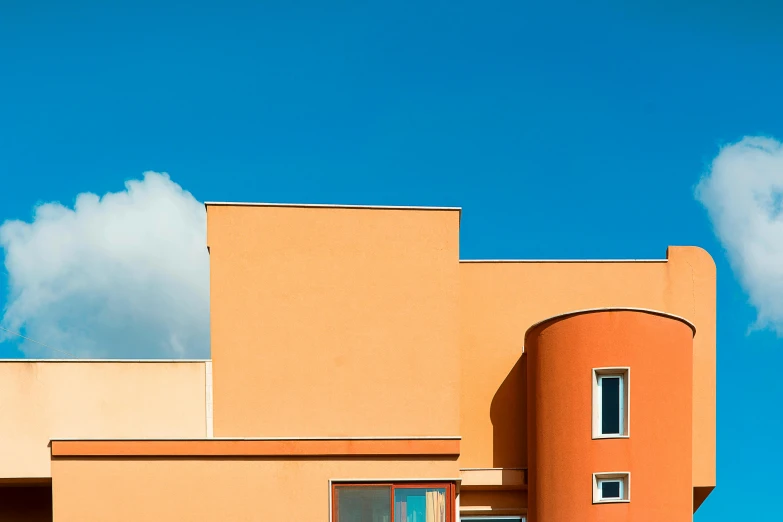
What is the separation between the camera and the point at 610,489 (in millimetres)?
20219

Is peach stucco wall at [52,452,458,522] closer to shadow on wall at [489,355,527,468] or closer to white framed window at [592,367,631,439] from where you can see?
shadow on wall at [489,355,527,468]

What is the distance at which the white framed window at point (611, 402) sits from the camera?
2031cm

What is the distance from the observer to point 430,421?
21.8 m

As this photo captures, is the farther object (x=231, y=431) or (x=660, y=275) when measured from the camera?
(x=660, y=275)

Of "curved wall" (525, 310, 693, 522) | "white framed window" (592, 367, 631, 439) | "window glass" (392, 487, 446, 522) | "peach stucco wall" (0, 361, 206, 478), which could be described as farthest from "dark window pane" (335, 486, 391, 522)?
"white framed window" (592, 367, 631, 439)

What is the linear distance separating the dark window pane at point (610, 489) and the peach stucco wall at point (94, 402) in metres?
8.61

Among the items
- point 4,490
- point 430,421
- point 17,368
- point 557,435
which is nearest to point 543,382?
point 557,435

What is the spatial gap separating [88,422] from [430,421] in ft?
24.6

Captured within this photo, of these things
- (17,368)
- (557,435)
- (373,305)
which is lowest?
(557,435)

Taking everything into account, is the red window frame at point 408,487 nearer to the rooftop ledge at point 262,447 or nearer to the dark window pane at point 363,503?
the dark window pane at point 363,503

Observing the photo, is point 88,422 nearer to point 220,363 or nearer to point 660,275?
point 220,363

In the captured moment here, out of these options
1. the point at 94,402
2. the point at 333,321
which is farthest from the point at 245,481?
the point at 94,402

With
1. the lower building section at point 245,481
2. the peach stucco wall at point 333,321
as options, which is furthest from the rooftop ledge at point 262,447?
the peach stucco wall at point 333,321

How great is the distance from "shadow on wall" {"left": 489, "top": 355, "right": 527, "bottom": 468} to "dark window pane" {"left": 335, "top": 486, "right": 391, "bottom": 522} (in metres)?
3.75
